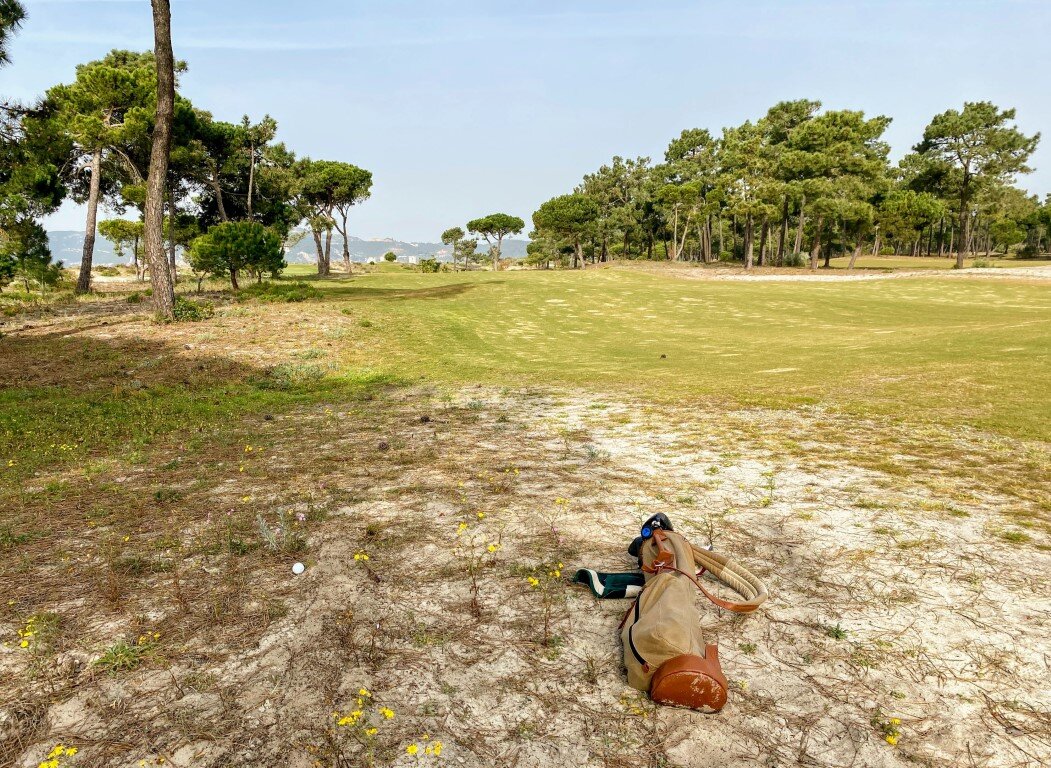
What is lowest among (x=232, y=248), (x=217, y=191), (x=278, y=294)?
(x=278, y=294)

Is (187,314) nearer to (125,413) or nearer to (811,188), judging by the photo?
(125,413)

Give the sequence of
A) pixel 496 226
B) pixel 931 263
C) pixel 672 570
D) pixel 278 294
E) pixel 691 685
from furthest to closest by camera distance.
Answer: pixel 496 226 < pixel 931 263 < pixel 278 294 < pixel 672 570 < pixel 691 685

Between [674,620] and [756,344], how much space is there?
1914 cm

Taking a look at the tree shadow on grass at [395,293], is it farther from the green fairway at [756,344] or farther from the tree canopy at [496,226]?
the tree canopy at [496,226]

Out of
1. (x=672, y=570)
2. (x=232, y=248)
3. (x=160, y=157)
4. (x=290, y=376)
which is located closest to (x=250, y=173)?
(x=232, y=248)

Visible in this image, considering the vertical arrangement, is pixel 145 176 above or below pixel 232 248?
above

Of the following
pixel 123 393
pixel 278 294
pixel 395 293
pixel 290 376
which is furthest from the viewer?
pixel 395 293

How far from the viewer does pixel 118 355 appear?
14.5 meters

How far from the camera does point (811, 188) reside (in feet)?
185

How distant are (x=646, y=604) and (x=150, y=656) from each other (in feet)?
11.3

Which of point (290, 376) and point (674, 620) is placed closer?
point (674, 620)

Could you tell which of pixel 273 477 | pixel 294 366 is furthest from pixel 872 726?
pixel 294 366

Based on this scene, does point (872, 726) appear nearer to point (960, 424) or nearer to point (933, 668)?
point (933, 668)

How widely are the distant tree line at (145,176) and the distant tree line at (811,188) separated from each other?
1620 inches
